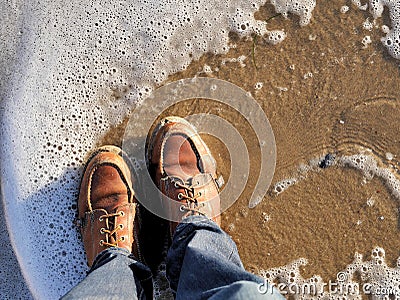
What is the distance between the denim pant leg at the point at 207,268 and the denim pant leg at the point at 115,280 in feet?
0.35

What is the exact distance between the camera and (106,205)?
1.75m

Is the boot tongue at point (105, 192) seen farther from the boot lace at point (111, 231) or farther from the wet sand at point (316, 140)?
the wet sand at point (316, 140)

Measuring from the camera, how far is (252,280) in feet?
3.96

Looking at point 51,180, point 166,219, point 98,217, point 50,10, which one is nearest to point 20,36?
point 50,10

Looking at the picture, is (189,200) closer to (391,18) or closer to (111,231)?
(111,231)

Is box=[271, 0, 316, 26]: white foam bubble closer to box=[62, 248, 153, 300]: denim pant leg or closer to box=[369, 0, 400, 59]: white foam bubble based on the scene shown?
box=[369, 0, 400, 59]: white foam bubble

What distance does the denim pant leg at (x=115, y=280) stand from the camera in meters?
1.26

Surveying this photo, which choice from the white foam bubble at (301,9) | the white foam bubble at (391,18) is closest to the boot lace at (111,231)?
the white foam bubble at (301,9)

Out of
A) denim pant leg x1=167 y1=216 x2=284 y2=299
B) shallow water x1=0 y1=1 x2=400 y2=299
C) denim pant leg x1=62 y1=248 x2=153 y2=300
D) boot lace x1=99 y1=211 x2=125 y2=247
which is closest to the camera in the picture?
denim pant leg x1=167 y1=216 x2=284 y2=299

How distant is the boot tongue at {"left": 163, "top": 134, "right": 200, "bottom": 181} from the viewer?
70.0 inches

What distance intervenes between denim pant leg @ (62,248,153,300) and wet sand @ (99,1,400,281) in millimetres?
437

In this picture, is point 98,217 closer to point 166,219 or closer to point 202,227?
point 166,219

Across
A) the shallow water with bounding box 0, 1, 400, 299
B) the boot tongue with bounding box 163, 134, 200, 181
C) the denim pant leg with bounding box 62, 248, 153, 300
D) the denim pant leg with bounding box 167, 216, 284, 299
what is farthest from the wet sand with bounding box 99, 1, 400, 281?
the denim pant leg with bounding box 62, 248, 153, 300

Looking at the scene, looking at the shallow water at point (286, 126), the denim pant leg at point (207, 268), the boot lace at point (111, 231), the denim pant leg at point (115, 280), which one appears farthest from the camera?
the shallow water at point (286, 126)
